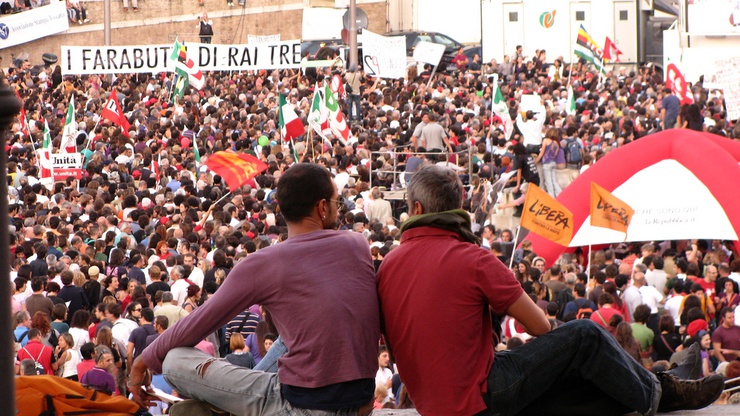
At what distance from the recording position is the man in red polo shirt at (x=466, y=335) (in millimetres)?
3930

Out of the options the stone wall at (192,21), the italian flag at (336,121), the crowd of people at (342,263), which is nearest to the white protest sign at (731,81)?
the crowd of people at (342,263)

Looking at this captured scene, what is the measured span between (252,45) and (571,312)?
1809cm

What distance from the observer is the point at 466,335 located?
394cm

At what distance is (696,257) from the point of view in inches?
490

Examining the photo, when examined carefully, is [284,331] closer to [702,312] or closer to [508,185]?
[702,312]

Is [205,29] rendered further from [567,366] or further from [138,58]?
[567,366]

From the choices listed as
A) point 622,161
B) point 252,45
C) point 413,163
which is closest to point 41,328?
point 622,161

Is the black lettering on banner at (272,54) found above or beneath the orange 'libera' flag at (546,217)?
above

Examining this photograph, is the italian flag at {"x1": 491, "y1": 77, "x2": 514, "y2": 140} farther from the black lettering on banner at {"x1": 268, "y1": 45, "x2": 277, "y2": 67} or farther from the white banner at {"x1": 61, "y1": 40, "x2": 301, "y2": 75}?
the black lettering on banner at {"x1": 268, "y1": 45, "x2": 277, "y2": 67}

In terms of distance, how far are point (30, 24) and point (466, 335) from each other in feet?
133

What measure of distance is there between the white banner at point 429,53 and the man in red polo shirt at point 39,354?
69.7 ft

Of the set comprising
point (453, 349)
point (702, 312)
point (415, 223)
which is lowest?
point (702, 312)

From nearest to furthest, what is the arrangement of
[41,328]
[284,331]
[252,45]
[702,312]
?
[284,331]
[41,328]
[702,312]
[252,45]

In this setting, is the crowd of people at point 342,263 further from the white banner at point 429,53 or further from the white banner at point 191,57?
the white banner at point 429,53
